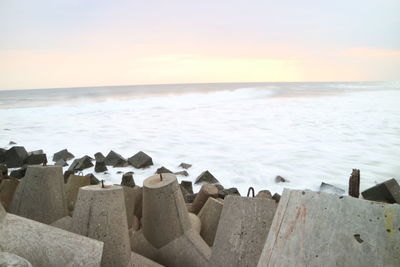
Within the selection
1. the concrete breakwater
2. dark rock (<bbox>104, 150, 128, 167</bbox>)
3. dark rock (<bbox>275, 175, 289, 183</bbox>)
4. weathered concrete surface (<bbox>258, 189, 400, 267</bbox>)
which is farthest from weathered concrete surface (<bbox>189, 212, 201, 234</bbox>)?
dark rock (<bbox>104, 150, 128, 167</bbox>)

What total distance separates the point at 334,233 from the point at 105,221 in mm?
1614

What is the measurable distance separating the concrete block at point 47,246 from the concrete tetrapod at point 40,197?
44.1 inches

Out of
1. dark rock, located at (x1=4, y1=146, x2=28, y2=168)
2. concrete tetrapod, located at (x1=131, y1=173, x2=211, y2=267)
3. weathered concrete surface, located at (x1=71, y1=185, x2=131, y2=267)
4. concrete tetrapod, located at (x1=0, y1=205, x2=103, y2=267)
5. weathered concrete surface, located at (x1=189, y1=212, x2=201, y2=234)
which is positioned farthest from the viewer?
dark rock, located at (x1=4, y1=146, x2=28, y2=168)

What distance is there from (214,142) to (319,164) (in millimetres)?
3988

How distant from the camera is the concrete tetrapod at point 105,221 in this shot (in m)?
2.41

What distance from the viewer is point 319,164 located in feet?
28.2

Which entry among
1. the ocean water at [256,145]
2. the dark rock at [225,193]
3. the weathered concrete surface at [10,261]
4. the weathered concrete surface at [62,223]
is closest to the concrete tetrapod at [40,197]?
the weathered concrete surface at [62,223]

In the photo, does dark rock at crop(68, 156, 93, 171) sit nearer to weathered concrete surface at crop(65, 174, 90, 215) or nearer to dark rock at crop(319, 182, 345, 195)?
weathered concrete surface at crop(65, 174, 90, 215)

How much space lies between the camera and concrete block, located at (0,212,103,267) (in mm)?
1958

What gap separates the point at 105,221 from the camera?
2418mm

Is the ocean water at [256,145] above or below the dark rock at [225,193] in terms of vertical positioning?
below

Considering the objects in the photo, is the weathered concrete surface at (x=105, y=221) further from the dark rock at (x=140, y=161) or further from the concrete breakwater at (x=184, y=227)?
the dark rock at (x=140, y=161)

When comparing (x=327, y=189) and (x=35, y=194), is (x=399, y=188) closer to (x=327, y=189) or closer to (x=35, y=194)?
(x=327, y=189)

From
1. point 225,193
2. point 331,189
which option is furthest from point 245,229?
point 331,189
